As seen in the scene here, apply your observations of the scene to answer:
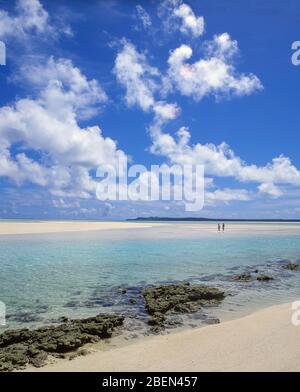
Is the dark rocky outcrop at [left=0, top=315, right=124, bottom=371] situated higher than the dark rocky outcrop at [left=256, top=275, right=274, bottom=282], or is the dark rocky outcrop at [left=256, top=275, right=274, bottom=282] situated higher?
the dark rocky outcrop at [left=0, top=315, right=124, bottom=371]

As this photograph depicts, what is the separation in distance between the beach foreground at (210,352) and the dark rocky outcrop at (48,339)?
56 cm

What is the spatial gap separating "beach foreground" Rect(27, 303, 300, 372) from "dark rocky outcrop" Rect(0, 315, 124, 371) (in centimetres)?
56

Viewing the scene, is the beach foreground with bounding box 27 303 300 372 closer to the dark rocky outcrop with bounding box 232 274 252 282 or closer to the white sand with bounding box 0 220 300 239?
the dark rocky outcrop with bounding box 232 274 252 282

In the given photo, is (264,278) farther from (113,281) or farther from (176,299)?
(113,281)

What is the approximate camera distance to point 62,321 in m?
10.8

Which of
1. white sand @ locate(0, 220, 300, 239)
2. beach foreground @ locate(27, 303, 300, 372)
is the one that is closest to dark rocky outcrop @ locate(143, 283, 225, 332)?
beach foreground @ locate(27, 303, 300, 372)

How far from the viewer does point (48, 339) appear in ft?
29.1

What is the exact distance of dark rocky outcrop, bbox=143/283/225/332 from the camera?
12094mm

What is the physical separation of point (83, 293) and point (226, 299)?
20.6 ft

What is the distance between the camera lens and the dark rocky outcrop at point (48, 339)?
25.6 ft

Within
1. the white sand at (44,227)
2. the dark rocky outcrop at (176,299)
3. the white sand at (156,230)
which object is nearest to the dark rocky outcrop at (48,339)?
the dark rocky outcrop at (176,299)

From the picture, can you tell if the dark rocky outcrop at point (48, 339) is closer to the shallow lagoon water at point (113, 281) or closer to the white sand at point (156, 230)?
the shallow lagoon water at point (113, 281)

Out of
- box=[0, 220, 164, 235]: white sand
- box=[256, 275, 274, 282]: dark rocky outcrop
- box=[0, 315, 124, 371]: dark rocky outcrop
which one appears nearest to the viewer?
box=[0, 315, 124, 371]: dark rocky outcrop
